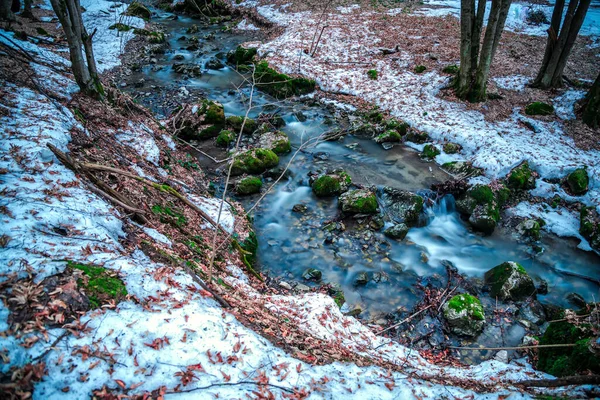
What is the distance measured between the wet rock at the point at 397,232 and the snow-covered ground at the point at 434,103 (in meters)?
3.86

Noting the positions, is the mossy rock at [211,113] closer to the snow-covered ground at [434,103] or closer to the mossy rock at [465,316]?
the snow-covered ground at [434,103]

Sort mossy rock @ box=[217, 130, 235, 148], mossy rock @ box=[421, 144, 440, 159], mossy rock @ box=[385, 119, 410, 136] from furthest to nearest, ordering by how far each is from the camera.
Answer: mossy rock @ box=[385, 119, 410, 136]
mossy rock @ box=[217, 130, 235, 148]
mossy rock @ box=[421, 144, 440, 159]

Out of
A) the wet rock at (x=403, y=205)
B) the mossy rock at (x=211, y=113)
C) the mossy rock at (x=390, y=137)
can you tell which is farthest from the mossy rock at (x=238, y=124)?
the wet rock at (x=403, y=205)

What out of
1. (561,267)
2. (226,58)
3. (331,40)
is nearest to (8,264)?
(561,267)

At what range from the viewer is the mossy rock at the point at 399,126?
1218cm

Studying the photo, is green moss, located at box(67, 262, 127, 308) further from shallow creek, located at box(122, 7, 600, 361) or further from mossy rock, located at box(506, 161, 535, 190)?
mossy rock, located at box(506, 161, 535, 190)

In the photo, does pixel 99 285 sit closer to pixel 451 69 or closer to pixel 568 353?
pixel 568 353

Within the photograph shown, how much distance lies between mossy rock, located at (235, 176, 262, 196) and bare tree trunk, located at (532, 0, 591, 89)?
12348 millimetres

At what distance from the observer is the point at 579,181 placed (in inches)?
361

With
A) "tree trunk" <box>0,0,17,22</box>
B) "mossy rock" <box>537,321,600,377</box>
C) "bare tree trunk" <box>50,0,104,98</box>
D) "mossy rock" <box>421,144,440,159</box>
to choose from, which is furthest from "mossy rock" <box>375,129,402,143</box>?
"tree trunk" <box>0,0,17,22</box>

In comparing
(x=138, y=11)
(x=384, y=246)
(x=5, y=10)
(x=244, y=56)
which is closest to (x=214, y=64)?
(x=244, y=56)

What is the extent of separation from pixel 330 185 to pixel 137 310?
701cm

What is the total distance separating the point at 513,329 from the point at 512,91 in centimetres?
1104

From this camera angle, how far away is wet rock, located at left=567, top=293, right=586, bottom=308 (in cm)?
713
